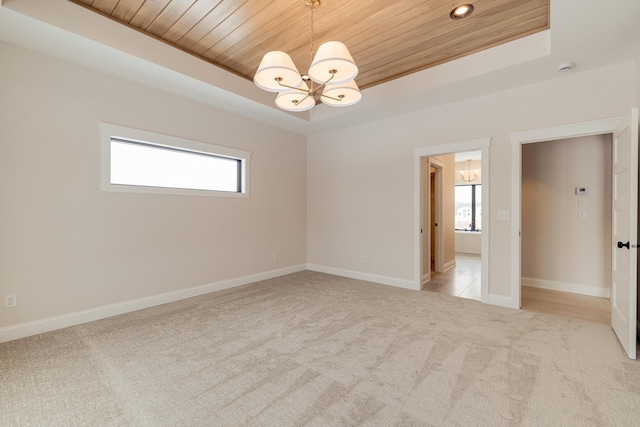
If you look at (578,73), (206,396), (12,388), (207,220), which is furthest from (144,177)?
(578,73)

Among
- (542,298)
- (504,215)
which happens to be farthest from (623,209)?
(542,298)

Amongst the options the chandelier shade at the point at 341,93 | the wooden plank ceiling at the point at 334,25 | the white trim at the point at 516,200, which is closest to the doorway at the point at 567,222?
the white trim at the point at 516,200

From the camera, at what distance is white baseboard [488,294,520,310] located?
359 centimetres

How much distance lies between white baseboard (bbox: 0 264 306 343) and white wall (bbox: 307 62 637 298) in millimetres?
1930

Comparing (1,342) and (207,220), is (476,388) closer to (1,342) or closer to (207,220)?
(207,220)

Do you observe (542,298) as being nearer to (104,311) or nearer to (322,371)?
(322,371)

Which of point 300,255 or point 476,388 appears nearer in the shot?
point 476,388

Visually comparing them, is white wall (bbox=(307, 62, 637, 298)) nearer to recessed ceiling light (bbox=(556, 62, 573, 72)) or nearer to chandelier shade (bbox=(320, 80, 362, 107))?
recessed ceiling light (bbox=(556, 62, 573, 72))

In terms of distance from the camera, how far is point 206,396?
1896 mm

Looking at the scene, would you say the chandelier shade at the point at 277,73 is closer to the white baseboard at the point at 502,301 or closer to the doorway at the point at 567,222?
the white baseboard at the point at 502,301

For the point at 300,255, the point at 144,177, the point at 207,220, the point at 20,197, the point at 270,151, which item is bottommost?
the point at 300,255

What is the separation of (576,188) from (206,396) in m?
5.34

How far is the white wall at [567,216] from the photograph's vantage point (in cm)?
404

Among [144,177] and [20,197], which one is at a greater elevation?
[144,177]
